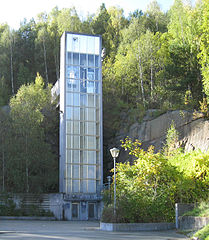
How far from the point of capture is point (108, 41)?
47.0 m

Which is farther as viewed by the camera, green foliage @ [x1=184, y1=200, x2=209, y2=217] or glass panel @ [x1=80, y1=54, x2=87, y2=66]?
glass panel @ [x1=80, y1=54, x2=87, y2=66]

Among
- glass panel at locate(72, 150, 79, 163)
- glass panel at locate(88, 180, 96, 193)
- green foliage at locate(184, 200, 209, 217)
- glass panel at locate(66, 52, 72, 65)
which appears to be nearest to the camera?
green foliage at locate(184, 200, 209, 217)

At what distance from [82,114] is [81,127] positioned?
1136 millimetres

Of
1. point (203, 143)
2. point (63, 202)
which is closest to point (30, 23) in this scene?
point (63, 202)

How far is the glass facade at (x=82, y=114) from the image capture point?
30172mm

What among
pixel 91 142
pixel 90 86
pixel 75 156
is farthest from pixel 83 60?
pixel 75 156

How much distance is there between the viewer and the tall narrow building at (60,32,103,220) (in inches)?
1166

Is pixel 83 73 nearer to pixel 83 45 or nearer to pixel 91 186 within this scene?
pixel 83 45

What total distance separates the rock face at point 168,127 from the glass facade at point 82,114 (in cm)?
417

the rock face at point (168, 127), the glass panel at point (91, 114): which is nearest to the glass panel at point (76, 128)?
the glass panel at point (91, 114)

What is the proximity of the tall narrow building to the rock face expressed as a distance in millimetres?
4147

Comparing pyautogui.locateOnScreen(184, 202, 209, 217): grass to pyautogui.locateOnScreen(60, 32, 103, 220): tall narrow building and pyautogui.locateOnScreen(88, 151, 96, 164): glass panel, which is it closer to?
pyautogui.locateOnScreen(60, 32, 103, 220): tall narrow building

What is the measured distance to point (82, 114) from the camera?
31203 millimetres

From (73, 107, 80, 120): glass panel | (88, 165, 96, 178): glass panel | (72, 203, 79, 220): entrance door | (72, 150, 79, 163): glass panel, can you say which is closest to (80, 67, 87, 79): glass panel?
(73, 107, 80, 120): glass panel
